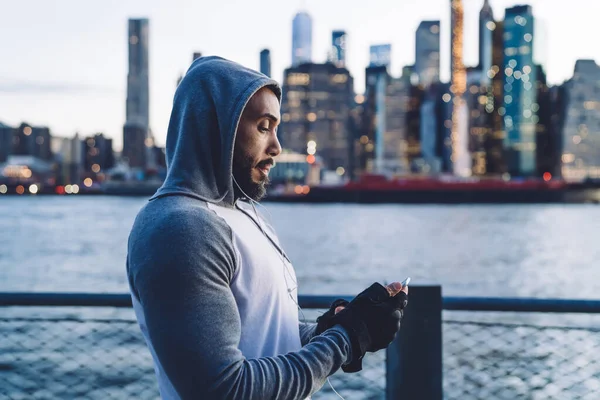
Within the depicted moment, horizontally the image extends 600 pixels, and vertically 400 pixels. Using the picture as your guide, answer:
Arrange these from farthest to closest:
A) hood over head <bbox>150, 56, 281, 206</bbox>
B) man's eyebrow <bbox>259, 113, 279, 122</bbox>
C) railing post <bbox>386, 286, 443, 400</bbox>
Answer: railing post <bbox>386, 286, 443, 400</bbox> < man's eyebrow <bbox>259, 113, 279, 122</bbox> < hood over head <bbox>150, 56, 281, 206</bbox>

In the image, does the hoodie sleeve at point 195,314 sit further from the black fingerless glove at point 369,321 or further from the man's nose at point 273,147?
the man's nose at point 273,147

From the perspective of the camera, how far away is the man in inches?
55.2

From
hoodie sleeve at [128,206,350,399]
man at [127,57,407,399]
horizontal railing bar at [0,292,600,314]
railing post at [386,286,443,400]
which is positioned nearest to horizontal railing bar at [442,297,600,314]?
horizontal railing bar at [0,292,600,314]

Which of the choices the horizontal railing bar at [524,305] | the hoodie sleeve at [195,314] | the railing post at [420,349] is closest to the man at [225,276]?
the hoodie sleeve at [195,314]

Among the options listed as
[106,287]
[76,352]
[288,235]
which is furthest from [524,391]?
[288,235]

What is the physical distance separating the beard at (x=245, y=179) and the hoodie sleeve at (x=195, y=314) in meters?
0.27

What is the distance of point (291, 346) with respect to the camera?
173 centimetres

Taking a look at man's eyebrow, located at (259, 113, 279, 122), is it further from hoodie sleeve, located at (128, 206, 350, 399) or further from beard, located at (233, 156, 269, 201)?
hoodie sleeve, located at (128, 206, 350, 399)

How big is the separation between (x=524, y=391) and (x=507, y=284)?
83.8ft

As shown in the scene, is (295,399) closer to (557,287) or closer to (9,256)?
(557,287)

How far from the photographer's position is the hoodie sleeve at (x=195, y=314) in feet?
4.56

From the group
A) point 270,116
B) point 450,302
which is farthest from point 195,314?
point 450,302

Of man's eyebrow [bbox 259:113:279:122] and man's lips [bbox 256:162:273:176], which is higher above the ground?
man's eyebrow [bbox 259:113:279:122]

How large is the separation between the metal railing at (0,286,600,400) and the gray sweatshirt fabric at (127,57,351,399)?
1.18 m
